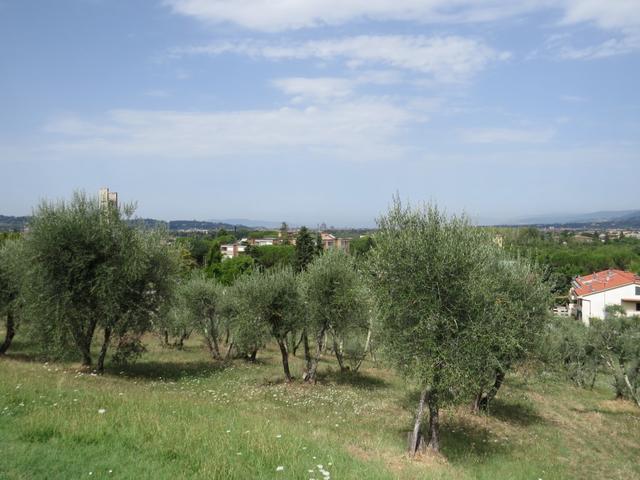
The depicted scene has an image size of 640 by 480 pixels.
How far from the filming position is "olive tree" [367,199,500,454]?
13.3 meters

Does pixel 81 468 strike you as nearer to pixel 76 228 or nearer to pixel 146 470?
pixel 146 470

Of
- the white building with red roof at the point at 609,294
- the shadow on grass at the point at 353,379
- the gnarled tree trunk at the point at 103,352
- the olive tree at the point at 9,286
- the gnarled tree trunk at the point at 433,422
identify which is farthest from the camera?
the white building with red roof at the point at 609,294

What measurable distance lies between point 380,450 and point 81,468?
7583 millimetres

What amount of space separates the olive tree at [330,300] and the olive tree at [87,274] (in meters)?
7.67

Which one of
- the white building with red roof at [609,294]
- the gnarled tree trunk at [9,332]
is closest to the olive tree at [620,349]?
the gnarled tree trunk at [9,332]

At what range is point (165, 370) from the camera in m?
25.6

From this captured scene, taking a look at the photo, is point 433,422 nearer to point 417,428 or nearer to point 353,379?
point 417,428

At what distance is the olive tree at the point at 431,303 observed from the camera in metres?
13.3

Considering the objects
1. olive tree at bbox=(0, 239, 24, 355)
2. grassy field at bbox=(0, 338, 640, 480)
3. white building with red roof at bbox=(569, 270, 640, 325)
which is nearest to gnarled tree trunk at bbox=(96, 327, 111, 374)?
grassy field at bbox=(0, 338, 640, 480)

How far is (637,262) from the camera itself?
11825cm

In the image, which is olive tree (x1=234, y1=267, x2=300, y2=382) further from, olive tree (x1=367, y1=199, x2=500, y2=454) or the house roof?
the house roof

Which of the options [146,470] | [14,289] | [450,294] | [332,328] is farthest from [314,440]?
[14,289]

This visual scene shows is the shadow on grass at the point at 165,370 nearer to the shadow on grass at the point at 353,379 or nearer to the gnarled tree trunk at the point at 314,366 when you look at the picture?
the gnarled tree trunk at the point at 314,366

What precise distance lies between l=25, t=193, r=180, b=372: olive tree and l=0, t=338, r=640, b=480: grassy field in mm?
2082
